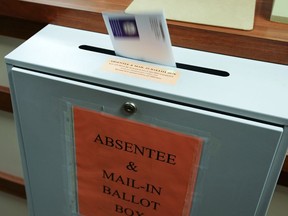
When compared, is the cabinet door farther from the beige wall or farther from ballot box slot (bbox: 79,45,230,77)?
the beige wall

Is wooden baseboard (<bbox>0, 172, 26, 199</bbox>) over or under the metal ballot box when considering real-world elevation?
under

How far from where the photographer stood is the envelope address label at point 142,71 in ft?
1.94

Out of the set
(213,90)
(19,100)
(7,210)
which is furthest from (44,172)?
(7,210)

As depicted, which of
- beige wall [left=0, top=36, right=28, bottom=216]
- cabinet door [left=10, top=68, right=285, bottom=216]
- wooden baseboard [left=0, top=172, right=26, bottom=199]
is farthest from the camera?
wooden baseboard [left=0, top=172, right=26, bottom=199]

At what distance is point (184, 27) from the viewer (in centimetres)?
66

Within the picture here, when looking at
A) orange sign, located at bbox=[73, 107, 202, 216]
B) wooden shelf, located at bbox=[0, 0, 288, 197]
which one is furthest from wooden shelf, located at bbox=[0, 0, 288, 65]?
orange sign, located at bbox=[73, 107, 202, 216]

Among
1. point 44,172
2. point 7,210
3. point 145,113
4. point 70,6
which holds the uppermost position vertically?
point 70,6

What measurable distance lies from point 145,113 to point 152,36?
5.3 inches

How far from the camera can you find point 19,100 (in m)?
0.67

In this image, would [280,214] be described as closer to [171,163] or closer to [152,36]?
[171,163]

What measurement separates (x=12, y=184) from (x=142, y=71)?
2.30ft

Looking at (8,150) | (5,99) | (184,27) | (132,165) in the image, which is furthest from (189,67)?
(8,150)

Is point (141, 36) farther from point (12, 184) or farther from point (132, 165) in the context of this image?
point (12, 184)

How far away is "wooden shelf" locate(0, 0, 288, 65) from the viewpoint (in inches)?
25.0
